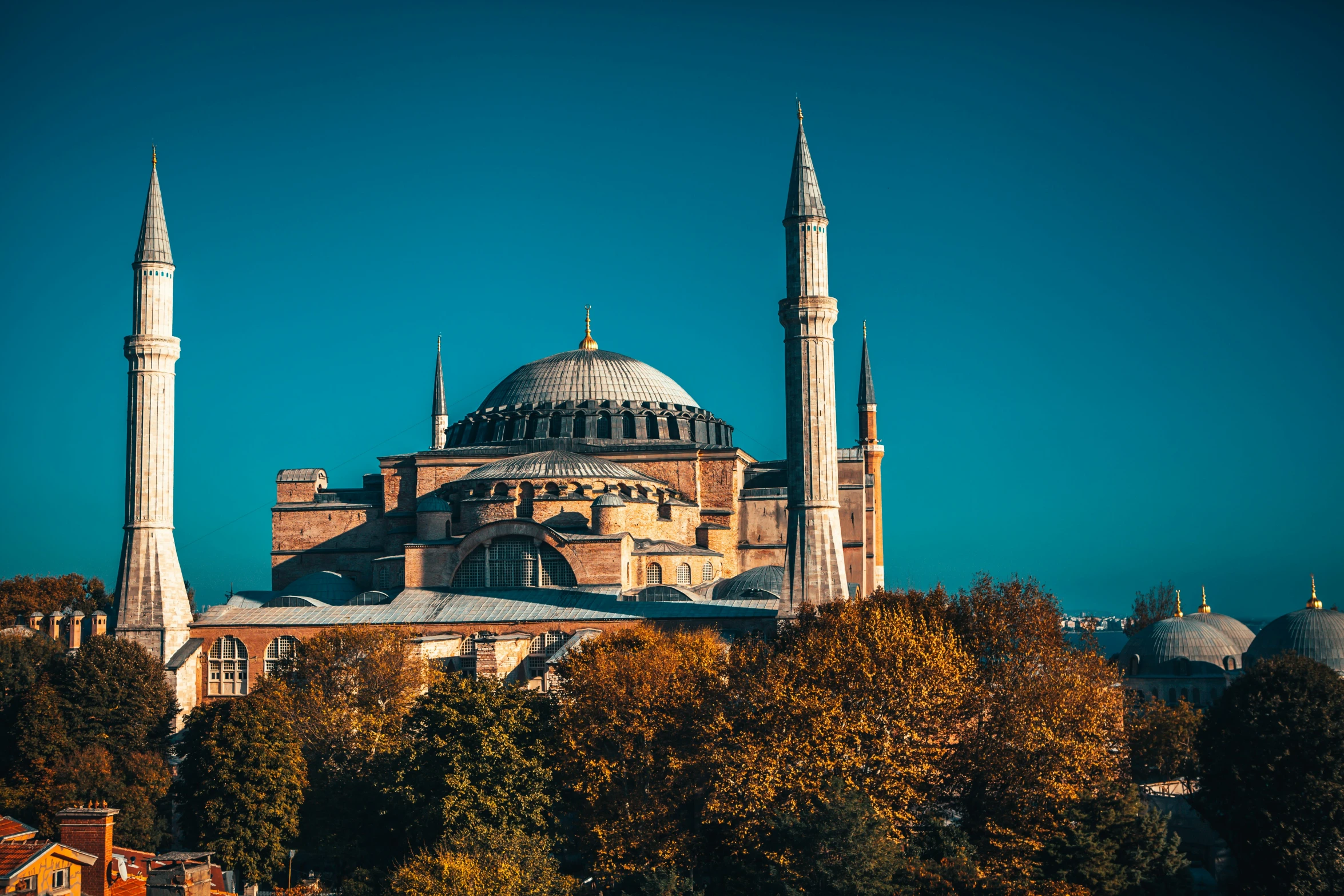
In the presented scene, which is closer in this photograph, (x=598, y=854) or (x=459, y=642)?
(x=598, y=854)

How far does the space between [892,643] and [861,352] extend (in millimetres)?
30015

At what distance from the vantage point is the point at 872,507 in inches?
1873

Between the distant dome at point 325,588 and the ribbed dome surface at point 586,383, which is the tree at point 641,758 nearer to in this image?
the distant dome at point 325,588

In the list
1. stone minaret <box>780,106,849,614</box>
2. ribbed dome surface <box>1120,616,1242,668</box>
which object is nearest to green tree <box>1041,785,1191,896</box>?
stone minaret <box>780,106,849,614</box>

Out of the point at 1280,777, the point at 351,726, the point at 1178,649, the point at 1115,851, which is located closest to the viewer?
the point at 1115,851

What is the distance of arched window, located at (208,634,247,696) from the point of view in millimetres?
37594

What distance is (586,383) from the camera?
159 feet

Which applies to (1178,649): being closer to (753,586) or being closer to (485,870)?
(753,586)

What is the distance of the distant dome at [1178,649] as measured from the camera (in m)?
53.8

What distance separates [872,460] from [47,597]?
31.0 metres

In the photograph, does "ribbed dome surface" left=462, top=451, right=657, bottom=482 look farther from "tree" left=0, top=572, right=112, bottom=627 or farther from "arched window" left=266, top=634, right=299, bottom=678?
"tree" left=0, top=572, right=112, bottom=627

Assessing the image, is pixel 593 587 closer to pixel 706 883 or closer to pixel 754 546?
pixel 754 546

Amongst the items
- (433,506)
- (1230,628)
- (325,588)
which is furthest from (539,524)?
(1230,628)

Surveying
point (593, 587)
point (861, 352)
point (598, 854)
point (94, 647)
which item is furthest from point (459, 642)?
point (861, 352)
